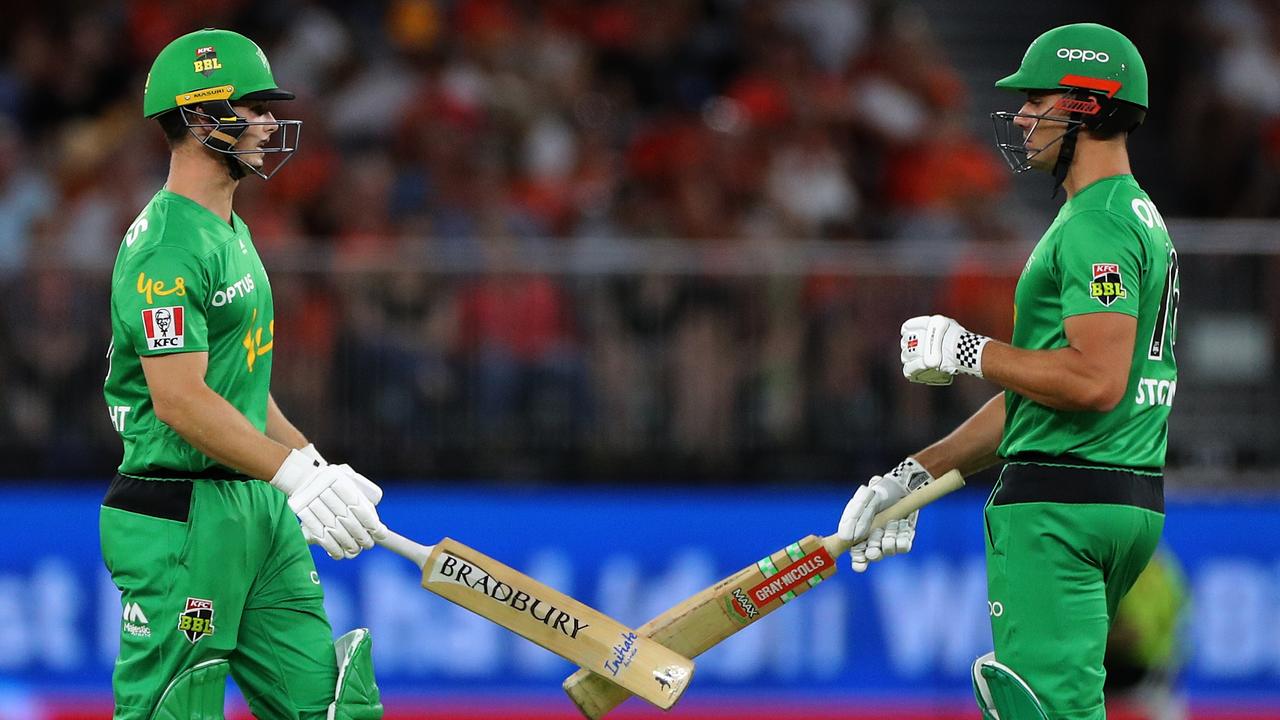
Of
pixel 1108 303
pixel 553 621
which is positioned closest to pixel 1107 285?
pixel 1108 303

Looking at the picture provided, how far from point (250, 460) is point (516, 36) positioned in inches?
284

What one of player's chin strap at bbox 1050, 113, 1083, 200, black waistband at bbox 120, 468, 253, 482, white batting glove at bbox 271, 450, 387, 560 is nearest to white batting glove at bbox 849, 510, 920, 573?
player's chin strap at bbox 1050, 113, 1083, 200

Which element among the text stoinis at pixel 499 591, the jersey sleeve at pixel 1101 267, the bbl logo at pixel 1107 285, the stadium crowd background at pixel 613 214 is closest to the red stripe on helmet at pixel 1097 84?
the jersey sleeve at pixel 1101 267

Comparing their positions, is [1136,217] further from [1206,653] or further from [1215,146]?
[1215,146]

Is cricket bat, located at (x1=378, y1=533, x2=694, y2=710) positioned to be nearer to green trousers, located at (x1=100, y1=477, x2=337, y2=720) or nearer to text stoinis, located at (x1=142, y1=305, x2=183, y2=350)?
green trousers, located at (x1=100, y1=477, x2=337, y2=720)

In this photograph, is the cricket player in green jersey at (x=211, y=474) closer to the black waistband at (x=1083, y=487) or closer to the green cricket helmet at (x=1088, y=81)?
the black waistband at (x=1083, y=487)

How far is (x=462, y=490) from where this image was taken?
31.1ft

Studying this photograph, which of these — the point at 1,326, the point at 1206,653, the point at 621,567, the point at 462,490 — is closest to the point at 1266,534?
the point at 1206,653

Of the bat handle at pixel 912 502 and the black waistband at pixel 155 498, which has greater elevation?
the black waistband at pixel 155 498

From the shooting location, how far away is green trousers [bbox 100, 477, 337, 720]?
17.4 ft

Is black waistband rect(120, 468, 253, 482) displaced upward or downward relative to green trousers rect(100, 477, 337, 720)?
upward

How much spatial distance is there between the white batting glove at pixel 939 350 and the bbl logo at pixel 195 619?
86.5 inches

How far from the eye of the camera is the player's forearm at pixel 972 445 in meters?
5.89

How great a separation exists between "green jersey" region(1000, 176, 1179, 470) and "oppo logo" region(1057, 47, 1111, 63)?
36cm
